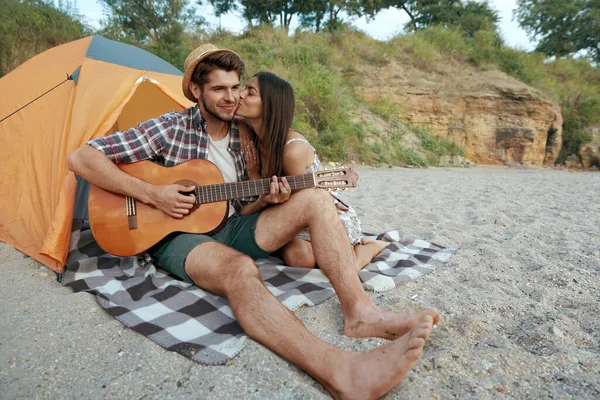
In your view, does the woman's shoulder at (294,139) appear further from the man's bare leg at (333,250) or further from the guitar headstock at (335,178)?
the man's bare leg at (333,250)

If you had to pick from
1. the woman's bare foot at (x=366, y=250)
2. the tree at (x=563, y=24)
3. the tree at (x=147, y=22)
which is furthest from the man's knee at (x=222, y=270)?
the tree at (x=563, y=24)

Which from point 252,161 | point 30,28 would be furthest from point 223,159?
point 30,28

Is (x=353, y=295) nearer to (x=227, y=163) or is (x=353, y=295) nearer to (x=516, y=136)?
(x=227, y=163)

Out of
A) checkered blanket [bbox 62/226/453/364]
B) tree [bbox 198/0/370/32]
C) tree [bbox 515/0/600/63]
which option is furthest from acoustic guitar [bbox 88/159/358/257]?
tree [bbox 515/0/600/63]

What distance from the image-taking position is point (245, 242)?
2.14m

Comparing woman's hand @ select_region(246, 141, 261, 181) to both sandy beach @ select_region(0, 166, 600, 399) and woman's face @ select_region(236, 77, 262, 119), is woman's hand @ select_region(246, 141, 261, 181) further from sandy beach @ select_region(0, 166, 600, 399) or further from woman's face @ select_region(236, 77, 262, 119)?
sandy beach @ select_region(0, 166, 600, 399)

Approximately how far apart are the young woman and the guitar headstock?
4.9 inches

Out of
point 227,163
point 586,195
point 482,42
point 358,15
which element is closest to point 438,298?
point 227,163

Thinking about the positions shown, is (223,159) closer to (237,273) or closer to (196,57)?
(196,57)

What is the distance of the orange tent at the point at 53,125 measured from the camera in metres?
2.53

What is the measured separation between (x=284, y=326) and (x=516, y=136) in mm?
13371

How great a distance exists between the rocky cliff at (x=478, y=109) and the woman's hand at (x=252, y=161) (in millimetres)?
9957

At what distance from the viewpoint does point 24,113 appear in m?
2.98

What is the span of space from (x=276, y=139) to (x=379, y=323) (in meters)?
1.15
